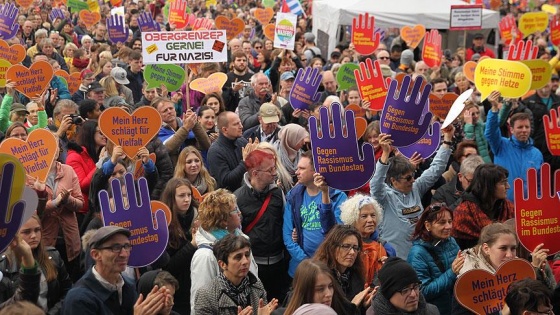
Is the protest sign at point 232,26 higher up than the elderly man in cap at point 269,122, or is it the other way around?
the protest sign at point 232,26

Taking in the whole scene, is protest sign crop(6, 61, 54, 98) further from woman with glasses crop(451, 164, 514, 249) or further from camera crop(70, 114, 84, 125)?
woman with glasses crop(451, 164, 514, 249)

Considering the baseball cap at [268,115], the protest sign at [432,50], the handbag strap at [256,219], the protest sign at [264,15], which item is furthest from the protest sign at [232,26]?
the handbag strap at [256,219]

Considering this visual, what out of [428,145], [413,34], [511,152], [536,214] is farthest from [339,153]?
[413,34]

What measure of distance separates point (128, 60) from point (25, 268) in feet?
29.7

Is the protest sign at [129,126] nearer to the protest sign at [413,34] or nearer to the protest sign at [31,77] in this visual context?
the protest sign at [31,77]

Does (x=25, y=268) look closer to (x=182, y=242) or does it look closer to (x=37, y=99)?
(x=182, y=242)

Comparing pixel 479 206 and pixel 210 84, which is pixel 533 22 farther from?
pixel 479 206

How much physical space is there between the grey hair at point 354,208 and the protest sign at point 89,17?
13.9 metres

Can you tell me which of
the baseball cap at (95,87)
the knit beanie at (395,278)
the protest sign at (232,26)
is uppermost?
the protest sign at (232,26)

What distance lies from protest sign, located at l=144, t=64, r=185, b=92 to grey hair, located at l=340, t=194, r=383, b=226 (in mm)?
5167

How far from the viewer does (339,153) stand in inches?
251

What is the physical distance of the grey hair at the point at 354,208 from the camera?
6020 millimetres

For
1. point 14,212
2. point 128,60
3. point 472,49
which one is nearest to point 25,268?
point 14,212

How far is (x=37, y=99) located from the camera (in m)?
9.69
